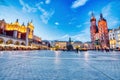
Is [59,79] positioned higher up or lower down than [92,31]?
lower down

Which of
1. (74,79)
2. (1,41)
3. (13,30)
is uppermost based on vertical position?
(13,30)

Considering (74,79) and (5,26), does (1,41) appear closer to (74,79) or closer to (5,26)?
(5,26)

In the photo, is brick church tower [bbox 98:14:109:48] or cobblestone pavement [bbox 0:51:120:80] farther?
brick church tower [bbox 98:14:109:48]

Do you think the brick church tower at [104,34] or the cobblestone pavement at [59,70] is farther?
the brick church tower at [104,34]

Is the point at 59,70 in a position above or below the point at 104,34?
below

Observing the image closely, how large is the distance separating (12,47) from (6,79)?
76.3m

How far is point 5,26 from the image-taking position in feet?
330

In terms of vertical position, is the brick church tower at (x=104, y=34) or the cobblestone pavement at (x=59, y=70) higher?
the brick church tower at (x=104, y=34)

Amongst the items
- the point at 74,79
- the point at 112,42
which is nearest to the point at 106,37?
the point at 112,42

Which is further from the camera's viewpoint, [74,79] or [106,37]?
[106,37]

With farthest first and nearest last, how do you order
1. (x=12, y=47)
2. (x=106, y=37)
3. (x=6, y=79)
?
1. (x=106, y=37)
2. (x=12, y=47)
3. (x=6, y=79)

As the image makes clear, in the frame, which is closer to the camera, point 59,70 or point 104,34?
point 59,70

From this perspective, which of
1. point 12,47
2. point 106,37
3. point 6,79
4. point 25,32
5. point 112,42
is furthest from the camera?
point 106,37

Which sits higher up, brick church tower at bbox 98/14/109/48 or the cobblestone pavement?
brick church tower at bbox 98/14/109/48
